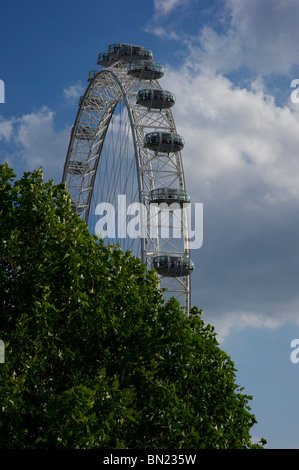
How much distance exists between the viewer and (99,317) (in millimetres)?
26578

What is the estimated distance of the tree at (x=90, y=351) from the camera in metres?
23.7

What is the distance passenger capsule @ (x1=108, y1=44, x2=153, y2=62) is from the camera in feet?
263

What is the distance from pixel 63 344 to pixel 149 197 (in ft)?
139

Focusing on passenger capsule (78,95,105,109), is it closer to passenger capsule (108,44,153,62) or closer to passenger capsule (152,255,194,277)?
passenger capsule (108,44,153,62)

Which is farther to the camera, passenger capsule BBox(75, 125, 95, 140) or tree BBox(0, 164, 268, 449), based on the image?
passenger capsule BBox(75, 125, 95, 140)

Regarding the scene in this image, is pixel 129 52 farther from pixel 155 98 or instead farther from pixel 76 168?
pixel 76 168

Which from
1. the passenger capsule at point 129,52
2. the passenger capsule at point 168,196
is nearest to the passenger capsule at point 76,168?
the passenger capsule at point 129,52

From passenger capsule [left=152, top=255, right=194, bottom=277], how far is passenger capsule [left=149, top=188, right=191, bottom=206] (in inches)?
197

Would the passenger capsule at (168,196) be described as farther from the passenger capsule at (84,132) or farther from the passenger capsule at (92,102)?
the passenger capsule at (84,132)

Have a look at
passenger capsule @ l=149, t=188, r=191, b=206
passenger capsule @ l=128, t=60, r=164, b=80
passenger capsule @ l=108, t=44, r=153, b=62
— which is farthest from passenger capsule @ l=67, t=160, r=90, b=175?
passenger capsule @ l=149, t=188, r=191, b=206

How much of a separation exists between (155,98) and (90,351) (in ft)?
156

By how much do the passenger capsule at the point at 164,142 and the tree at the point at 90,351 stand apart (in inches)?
1602

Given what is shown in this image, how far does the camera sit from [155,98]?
70812 millimetres

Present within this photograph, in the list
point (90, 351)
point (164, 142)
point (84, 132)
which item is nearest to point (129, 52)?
point (164, 142)
